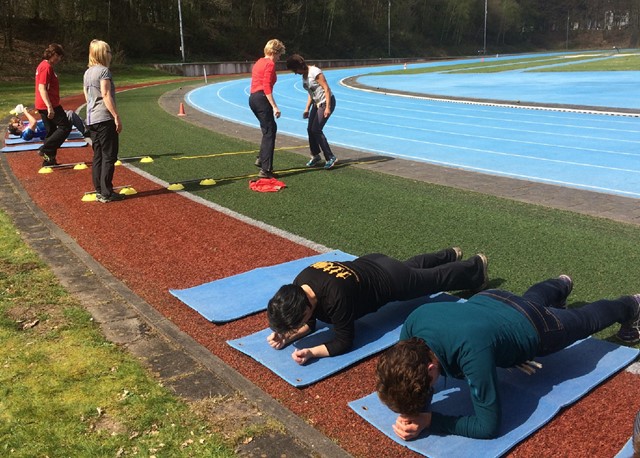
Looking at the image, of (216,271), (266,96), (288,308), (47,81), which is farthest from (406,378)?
(47,81)

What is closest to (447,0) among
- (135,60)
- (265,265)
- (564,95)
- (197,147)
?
(135,60)

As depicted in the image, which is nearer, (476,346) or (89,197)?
(476,346)

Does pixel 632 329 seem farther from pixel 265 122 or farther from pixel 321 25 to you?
pixel 321 25

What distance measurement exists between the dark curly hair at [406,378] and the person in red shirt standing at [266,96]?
21.6ft

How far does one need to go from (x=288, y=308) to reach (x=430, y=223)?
144 inches

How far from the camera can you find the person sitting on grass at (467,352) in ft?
9.51

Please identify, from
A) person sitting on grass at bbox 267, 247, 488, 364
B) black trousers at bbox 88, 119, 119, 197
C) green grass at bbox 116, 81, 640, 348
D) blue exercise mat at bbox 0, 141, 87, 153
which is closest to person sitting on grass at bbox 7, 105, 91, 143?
blue exercise mat at bbox 0, 141, 87, 153

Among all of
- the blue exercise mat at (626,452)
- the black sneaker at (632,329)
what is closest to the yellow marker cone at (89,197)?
the black sneaker at (632,329)

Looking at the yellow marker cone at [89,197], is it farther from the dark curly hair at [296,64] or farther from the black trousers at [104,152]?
the dark curly hair at [296,64]

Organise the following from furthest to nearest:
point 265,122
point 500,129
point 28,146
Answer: point 500,129, point 28,146, point 265,122

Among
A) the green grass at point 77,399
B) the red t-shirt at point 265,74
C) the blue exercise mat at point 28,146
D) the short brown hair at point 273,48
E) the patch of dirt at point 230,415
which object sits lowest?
the patch of dirt at point 230,415

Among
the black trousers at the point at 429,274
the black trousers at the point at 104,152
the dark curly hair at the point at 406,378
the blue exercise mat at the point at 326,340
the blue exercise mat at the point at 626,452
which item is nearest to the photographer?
the dark curly hair at the point at 406,378

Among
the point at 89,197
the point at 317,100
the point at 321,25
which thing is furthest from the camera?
the point at 321,25

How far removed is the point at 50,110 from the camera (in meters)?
10.5
